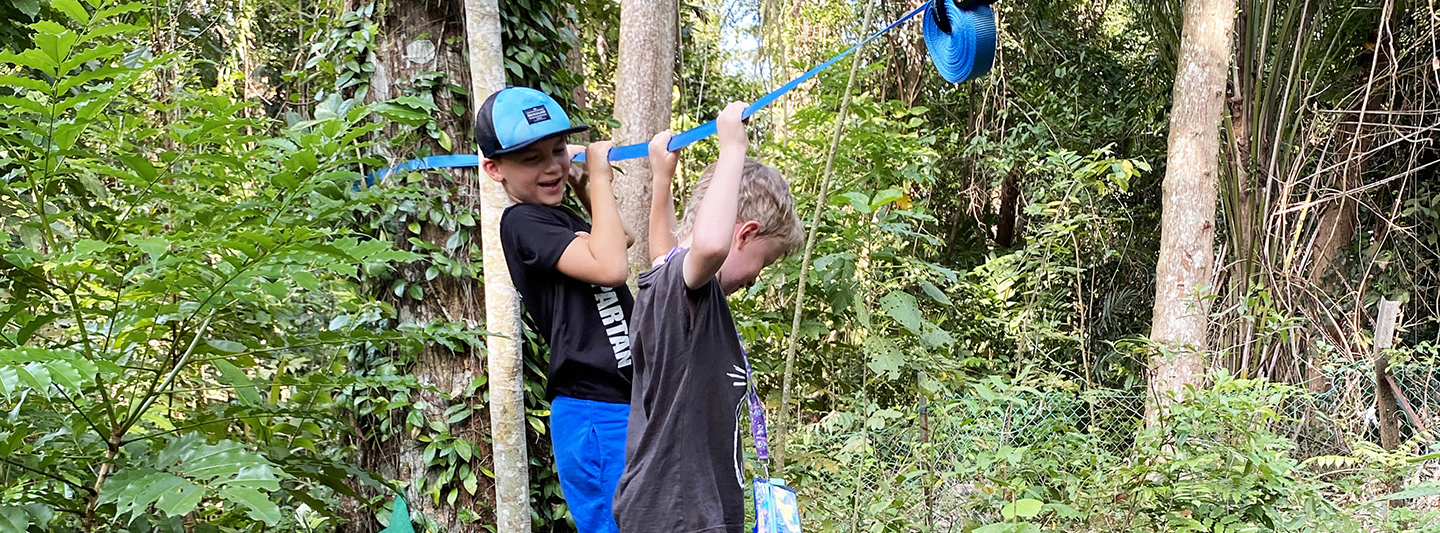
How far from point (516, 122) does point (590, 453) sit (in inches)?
27.3

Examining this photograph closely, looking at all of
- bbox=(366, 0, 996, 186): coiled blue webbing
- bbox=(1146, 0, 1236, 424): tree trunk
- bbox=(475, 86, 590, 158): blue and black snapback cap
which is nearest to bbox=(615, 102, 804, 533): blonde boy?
bbox=(366, 0, 996, 186): coiled blue webbing

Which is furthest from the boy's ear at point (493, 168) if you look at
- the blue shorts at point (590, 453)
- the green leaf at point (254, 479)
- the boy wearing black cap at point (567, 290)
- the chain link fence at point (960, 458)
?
the chain link fence at point (960, 458)

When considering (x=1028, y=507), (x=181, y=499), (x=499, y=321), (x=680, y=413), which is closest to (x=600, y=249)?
(x=680, y=413)

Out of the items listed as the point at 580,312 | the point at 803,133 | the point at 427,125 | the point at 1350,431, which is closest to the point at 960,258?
the point at 1350,431

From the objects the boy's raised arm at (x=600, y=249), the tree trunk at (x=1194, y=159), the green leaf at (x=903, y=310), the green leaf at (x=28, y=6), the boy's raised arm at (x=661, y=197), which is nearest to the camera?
the boy's raised arm at (x=600, y=249)

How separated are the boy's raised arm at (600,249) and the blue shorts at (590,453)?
0.92ft

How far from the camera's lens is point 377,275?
309cm

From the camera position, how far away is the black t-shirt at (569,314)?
207 centimetres

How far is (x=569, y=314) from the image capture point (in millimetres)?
2113

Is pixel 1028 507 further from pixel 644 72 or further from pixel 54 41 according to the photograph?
pixel 54 41

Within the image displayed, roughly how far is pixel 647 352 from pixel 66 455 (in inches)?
45.6

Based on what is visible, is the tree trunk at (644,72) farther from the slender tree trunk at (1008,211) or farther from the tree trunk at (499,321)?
the slender tree trunk at (1008,211)

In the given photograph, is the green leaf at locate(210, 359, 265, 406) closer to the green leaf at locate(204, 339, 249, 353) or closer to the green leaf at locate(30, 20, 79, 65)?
the green leaf at locate(204, 339, 249, 353)

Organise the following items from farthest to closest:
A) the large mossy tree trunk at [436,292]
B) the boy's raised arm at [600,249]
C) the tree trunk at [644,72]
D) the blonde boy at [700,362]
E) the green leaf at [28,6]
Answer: the tree trunk at [644,72]
the large mossy tree trunk at [436,292]
the green leaf at [28,6]
the boy's raised arm at [600,249]
the blonde boy at [700,362]
